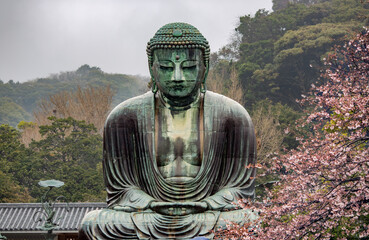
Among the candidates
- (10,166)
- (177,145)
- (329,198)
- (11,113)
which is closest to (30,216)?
(10,166)

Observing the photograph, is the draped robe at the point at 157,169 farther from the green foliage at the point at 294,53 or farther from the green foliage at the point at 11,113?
the green foliage at the point at 11,113

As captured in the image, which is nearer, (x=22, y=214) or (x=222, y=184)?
(x=222, y=184)

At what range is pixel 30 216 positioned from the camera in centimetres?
2014

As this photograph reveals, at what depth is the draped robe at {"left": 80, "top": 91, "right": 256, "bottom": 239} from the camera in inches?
259

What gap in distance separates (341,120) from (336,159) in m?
1.22

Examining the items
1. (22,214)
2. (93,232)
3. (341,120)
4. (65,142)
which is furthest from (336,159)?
(65,142)

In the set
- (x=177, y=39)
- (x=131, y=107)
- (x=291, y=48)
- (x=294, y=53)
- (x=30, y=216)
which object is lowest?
(x=30, y=216)

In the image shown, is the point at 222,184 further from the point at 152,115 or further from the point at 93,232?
the point at 93,232

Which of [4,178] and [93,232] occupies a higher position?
[93,232]

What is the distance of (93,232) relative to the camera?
6504 millimetres

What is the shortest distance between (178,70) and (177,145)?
0.84 m

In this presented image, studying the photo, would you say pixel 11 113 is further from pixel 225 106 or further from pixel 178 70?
pixel 178 70

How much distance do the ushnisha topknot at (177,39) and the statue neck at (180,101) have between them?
17.6 inches

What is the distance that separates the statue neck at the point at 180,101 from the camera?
7.12 metres
